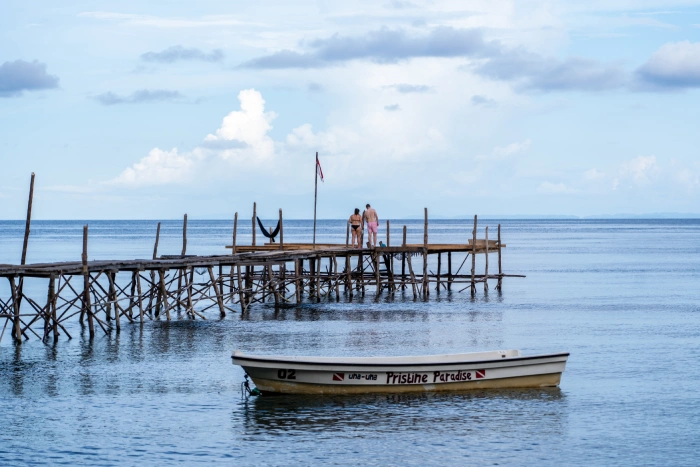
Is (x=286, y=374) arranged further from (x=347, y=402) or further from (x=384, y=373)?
(x=384, y=373)

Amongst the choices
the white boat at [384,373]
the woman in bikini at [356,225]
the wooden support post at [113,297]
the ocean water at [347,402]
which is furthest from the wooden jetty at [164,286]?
the white boat at [384,373]

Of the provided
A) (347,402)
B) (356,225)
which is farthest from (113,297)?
(356,225)

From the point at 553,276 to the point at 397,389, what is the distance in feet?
130

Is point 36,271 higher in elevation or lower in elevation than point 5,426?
higher

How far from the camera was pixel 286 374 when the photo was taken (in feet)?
64.1

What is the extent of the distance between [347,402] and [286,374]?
4.66 feet

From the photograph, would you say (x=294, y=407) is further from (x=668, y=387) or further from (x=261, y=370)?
(x=668, y=387)

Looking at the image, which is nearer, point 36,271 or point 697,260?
point 36,271

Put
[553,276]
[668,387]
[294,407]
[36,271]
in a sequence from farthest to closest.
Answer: [553,276] < [36,271] < [668,387] < [294,407]

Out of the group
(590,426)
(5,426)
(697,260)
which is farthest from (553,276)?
(5,426)

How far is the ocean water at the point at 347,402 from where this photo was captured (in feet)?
52.7

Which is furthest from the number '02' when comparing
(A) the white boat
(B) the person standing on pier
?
(B) the person standing on pier

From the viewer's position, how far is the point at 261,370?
19.5m

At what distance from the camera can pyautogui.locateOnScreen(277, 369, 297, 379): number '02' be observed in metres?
19.5
